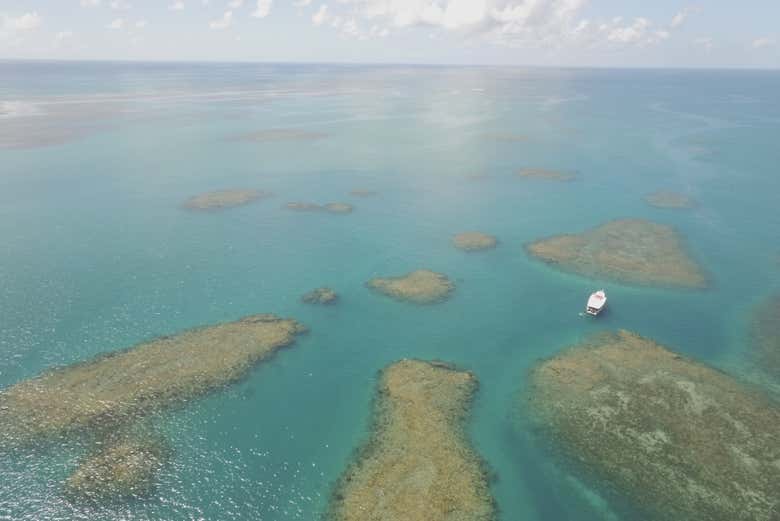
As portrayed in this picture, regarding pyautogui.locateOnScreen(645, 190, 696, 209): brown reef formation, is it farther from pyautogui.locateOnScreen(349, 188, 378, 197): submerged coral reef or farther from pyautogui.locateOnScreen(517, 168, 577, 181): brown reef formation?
pyautogui.locateOnScreen(349, 188, 378, 197): submerged coral reef

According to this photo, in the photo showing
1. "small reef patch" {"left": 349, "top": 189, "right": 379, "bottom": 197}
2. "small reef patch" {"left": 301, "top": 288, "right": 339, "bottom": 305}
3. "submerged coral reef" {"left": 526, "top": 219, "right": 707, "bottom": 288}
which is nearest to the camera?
"small reef patch" {"left": 301, "top": 288, "right": 339, "bottom": 305}

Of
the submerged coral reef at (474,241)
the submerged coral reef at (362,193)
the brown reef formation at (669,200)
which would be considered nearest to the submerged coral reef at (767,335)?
the submerged coral reef at (474,241)

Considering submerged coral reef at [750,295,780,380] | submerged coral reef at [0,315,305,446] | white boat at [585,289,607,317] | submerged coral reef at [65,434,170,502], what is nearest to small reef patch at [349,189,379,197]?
submerged coral reef at [0,315,305,446]

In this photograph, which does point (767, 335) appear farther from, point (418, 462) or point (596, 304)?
point (418, 462)

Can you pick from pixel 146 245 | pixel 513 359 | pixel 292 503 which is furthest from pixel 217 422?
pixel 146 245

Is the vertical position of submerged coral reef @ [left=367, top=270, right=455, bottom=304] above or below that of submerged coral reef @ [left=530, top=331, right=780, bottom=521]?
above

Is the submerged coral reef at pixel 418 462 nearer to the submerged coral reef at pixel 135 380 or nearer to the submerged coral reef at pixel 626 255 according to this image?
the submerged coral reef at pixel 135 380
